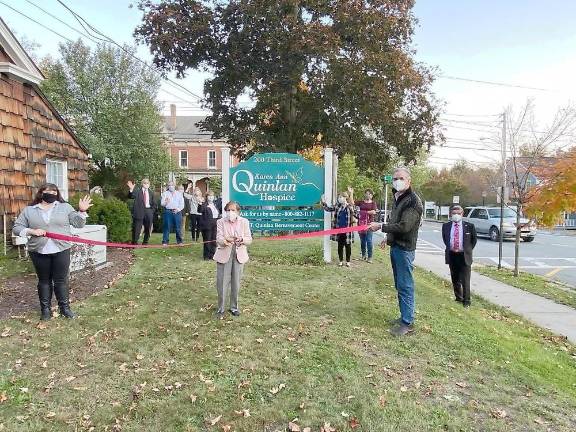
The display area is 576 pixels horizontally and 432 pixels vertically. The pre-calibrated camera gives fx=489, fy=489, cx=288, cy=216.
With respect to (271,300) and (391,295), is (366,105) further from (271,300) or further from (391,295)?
(271,300)

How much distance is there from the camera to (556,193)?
1202 cm

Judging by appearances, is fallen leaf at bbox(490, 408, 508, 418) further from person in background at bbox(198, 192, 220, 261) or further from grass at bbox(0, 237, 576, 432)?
person in background at bbox(198, 192, 220, 261)

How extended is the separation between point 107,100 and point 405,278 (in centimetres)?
2560


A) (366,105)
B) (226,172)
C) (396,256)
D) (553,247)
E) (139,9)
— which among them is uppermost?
(139,9)

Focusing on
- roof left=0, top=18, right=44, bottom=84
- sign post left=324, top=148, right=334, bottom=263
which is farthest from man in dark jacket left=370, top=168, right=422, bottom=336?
roof left=0, top=18, right=44, bottom=84

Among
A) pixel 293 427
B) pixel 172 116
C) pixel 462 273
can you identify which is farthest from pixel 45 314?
pixel 172 116

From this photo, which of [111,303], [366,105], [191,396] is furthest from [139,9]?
[191,396]

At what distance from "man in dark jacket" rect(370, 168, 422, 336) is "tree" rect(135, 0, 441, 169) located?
Result: 348 inches

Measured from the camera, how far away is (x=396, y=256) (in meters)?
6.02

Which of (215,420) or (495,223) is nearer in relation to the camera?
(215,420)

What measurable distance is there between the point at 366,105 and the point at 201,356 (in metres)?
11.2

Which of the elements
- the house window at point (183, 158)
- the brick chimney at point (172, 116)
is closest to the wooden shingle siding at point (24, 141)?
the house window at point (183, 158)

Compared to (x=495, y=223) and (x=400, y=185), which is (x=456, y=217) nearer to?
(x=400, y=185)

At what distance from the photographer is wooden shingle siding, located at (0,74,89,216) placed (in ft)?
37.0
